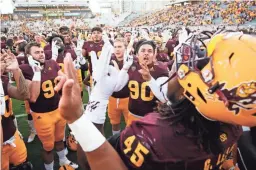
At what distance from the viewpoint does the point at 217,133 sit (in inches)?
48.1

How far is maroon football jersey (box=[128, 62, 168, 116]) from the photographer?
3064mm

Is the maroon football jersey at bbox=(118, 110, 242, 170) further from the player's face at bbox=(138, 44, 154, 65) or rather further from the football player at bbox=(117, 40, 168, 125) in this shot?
the player's face at bbox=(138, 44, 154, 65)

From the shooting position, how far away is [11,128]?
8.40 feet

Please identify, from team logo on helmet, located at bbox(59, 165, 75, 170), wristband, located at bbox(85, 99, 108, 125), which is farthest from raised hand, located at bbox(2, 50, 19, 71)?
team logo on helmet, located at bbox(59, 165, 75, 170)

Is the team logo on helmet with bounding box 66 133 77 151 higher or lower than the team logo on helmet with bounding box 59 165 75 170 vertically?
higher

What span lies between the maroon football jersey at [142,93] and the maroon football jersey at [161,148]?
6.08ft

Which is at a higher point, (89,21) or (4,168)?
(89,21)

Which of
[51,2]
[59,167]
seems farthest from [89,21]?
[59,167]

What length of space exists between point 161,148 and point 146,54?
2275 mm

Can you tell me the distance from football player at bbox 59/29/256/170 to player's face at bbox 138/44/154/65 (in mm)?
1969

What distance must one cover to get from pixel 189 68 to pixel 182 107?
8.7 inches

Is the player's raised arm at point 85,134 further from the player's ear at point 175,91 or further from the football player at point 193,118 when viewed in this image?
the player's ear at point 175,91

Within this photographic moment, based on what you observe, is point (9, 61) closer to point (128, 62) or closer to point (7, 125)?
point (7, 125)

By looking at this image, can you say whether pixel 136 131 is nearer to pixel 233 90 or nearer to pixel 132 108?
pixel 233 90
